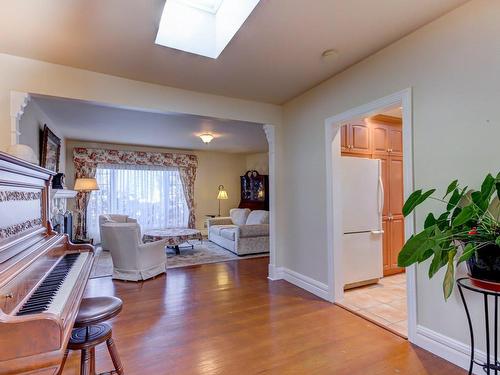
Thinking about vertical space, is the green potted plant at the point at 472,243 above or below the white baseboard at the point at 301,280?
above

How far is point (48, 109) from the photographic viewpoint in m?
4.13

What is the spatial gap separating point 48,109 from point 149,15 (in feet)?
10.3

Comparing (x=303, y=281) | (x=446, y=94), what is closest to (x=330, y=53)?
(x=446, y=94)

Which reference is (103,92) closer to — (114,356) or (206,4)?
(206,4)

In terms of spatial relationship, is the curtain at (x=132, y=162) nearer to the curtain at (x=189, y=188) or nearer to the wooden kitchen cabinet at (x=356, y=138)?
the curtain at (x=189, y=188)

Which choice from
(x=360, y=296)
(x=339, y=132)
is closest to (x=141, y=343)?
(x=360, y=296)

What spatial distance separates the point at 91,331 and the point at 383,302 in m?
2.89

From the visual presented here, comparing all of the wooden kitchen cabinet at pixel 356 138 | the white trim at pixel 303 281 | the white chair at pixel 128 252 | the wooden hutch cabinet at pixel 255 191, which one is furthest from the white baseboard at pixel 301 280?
the wooden hutch cabinet at pixel 255 191

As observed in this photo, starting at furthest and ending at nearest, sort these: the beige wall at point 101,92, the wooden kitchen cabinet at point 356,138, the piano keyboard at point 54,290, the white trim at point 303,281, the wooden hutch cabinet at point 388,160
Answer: the wooden hutch cabinet at point 388,160 → the wooden kitchen cabinet at point 356,138 → the white trim at point 303,281 → the beige wall at point 101,92 → the piano keyboard at point 54,290

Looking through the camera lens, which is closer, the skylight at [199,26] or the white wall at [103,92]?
the skylight at [199,26]

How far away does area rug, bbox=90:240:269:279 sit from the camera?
463 cm

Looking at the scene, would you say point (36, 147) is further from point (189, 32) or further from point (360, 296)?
point (360, 296)

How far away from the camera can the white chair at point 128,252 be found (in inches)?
154

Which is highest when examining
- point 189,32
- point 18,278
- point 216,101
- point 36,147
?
point 189,32
